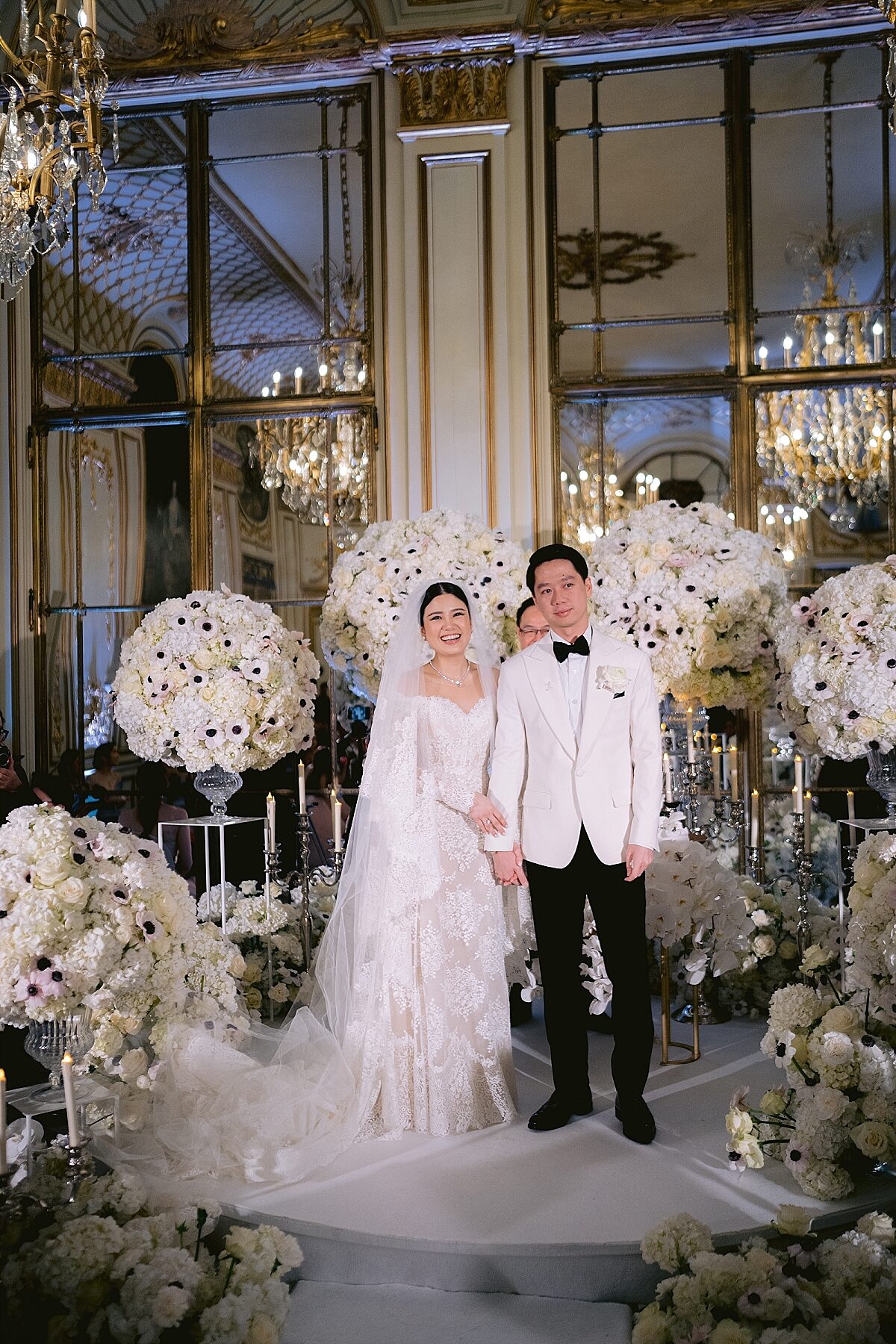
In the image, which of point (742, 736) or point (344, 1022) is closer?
point (344, 1022)

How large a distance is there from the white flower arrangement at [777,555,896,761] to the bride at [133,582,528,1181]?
127 centimetres

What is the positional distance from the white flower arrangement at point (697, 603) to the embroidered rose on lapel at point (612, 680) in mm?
1362

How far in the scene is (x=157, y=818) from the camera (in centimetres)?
707

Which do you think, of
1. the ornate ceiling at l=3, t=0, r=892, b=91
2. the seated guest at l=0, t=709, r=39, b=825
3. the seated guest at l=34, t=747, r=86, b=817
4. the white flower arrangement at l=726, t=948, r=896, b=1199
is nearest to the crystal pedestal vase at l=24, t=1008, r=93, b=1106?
the white flower arrangement at l=726, t=948, r=896, b=1199

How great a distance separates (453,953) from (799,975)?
205 centimetres

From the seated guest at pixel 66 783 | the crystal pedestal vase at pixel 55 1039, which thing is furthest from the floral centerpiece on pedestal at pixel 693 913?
the seated guest at pixel 66 783

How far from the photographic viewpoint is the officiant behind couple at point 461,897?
12.6 ft

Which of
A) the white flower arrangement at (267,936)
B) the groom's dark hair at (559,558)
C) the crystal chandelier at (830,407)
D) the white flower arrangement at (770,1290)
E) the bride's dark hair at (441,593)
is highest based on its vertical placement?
the crystal chandelier at (830,407)

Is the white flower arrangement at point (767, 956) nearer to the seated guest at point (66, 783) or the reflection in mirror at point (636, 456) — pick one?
the reflection in mirror at point (636, 456)

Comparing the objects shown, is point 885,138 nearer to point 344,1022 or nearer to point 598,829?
point 598,829

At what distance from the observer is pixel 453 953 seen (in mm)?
4066

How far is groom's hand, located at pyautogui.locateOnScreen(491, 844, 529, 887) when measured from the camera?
12.9 ft

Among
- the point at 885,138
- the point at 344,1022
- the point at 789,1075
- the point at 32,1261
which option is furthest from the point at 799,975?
the point at 885,138

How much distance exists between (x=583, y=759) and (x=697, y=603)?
1615mm
